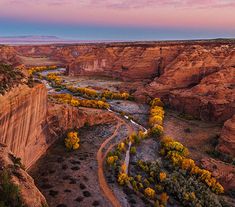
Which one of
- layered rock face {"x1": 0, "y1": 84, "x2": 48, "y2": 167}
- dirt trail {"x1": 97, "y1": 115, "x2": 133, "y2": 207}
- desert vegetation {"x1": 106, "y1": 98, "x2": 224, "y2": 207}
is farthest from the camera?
desert vegetation {"x1": 106, "y1": 98, "x2": 224, "y2": 207}

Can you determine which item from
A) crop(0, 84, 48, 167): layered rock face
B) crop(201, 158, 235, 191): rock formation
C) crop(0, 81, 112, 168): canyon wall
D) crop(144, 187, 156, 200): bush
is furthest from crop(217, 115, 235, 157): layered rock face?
crop(0, 84, 48, 167): layered rock face

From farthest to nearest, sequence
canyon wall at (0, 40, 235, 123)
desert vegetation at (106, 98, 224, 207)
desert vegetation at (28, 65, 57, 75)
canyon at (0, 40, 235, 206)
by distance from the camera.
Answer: desert vegetation at (28, 65, 57, 75) → canyon wall at (0, 40, 235, 123) → desert vegetation at (106, 98, 224, 207) → canyon at (0, 40, 235, 206)

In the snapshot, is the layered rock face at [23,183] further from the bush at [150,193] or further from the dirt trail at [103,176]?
the bush at [150,193]

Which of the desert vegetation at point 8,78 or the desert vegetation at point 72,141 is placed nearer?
the desert vegetation at point 8,78

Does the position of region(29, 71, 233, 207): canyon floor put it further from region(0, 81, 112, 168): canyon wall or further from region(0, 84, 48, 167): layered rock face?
region(0, 84, 48, 167): layered rock face

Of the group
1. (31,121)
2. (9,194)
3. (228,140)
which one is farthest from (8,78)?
(228,140)

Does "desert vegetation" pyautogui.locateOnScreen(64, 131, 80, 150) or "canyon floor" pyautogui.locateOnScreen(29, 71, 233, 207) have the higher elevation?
"desert vegetation" pyautogui.locateOnScreen(64, 131, 80, 150)

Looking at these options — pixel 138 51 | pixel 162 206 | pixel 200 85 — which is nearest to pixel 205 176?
pixel 162 206

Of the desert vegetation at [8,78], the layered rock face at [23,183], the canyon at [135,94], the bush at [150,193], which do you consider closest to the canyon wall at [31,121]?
the canyon at [135,94]
